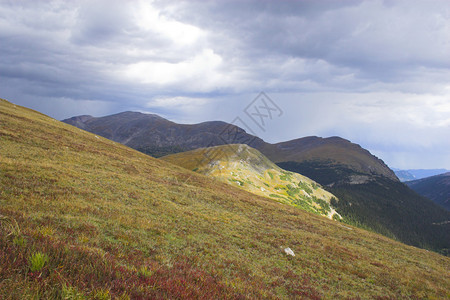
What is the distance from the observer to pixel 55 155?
1085 inches

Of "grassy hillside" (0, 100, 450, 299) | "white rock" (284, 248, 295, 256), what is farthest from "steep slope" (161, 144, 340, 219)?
"white rock" (284, 248, 295, 256)

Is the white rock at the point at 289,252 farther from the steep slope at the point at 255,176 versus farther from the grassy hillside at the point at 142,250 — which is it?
the steep slope at the point at 255,176

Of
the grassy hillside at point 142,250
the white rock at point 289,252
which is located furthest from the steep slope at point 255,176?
the white rock at point 289,252

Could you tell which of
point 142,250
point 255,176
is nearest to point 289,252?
point 142,250

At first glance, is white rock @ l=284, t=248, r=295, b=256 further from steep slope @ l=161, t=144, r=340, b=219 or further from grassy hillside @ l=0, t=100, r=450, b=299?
steep slope @ l=161, t=144, r=340, b=219

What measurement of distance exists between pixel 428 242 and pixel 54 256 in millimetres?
255534

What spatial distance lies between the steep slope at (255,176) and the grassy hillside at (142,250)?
3521 cm

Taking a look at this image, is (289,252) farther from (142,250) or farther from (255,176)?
(255,176)

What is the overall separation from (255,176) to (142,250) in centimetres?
6312

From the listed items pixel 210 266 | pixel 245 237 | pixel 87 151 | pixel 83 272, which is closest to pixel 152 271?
pixel 83 272

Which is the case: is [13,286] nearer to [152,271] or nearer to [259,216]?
[152,271]

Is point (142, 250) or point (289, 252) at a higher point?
point (142, 250)

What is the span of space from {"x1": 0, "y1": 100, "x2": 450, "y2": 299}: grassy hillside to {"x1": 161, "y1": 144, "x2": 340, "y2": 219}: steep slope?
116 ft

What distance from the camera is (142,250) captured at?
10453mm
